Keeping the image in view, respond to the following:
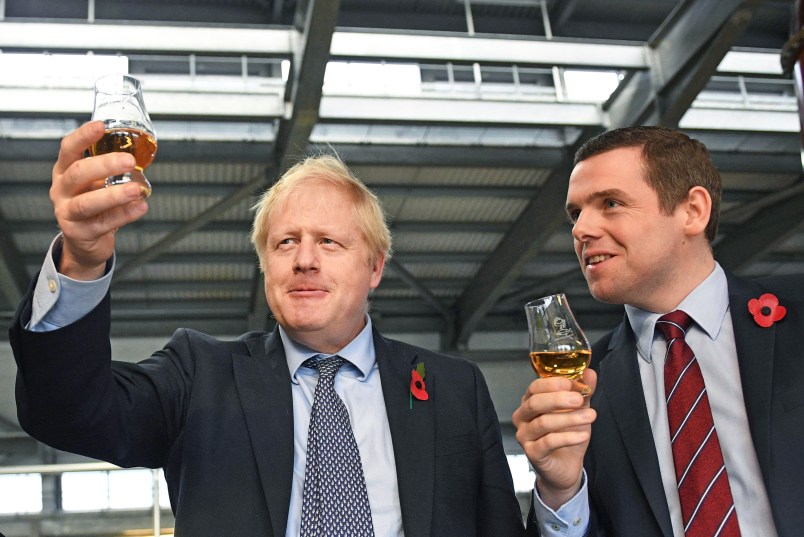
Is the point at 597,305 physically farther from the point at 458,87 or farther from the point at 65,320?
the point at 65,320

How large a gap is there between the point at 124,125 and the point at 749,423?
5.08 ft

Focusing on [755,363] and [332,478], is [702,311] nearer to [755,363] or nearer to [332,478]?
[755,363]

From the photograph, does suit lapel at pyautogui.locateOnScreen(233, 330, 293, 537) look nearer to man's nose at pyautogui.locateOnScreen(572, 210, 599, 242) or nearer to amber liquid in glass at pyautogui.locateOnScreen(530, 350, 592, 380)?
amber liquid in glass at pyautogui.locateOnScreen(530, 350, 592, 380)

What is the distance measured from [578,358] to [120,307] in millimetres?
11657

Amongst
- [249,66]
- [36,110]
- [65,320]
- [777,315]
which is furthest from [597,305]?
[65,320]

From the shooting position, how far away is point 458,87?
30.5 ft

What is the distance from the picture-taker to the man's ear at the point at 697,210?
7.54 feet

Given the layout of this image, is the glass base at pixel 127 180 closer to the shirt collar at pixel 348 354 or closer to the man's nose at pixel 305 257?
the man's nose at pixel 305 257

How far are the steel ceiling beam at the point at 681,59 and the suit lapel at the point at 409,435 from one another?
18.8 ft

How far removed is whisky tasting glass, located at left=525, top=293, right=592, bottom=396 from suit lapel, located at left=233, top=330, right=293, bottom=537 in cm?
61

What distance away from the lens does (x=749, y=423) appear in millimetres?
2031

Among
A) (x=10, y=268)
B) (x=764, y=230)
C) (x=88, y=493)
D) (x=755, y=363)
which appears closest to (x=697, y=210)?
(x=755, y=363)

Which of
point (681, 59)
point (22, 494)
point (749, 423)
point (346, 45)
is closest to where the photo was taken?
point (749, 423)

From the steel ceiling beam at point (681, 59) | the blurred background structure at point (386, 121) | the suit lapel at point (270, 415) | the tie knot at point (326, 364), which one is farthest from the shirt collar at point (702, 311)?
the steel ceiling beam at point (681, 59)
